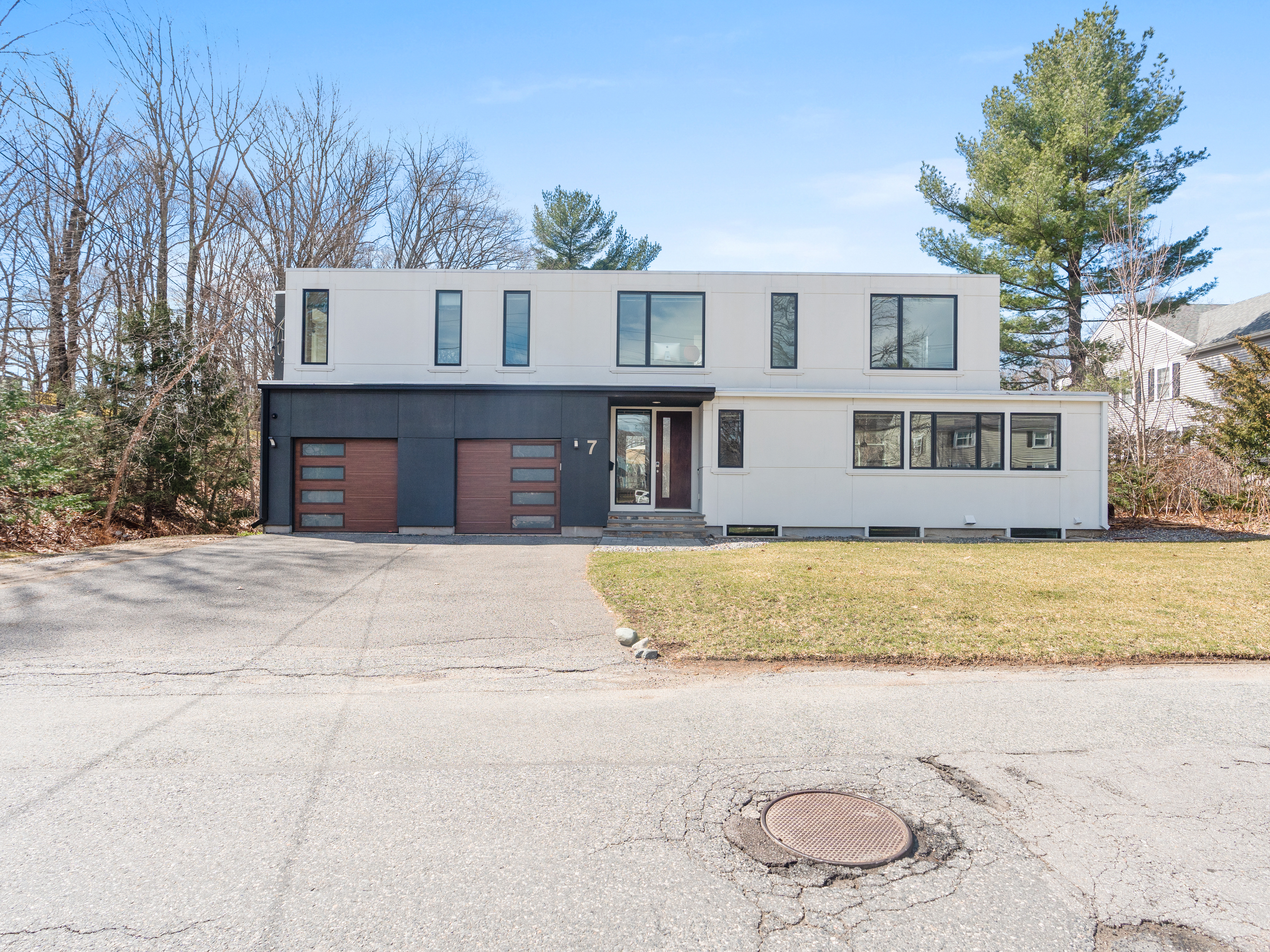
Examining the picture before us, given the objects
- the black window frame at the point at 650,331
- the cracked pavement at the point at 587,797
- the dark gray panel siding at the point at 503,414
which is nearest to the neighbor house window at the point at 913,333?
the black window frame at the point at 650,331

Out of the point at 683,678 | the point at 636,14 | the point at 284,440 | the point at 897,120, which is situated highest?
the point at 636,14

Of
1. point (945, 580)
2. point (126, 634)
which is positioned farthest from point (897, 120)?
point (126, 634)

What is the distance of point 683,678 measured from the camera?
5.46m

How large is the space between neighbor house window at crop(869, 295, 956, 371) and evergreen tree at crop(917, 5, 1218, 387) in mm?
8406

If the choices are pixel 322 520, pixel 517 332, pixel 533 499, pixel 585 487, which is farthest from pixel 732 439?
pixel 322 520

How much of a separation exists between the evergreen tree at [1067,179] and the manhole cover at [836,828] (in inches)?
914

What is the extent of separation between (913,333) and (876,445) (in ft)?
9.71

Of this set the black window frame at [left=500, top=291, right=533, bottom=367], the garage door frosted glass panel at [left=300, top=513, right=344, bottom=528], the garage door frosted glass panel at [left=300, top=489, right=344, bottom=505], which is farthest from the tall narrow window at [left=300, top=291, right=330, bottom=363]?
the garage door frosted glass panel at [left=300, top=513, right=344, bottom=528]

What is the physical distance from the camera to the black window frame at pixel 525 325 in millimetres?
15867

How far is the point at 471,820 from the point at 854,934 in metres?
1.66

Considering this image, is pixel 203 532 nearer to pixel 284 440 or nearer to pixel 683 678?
pixel 284 440

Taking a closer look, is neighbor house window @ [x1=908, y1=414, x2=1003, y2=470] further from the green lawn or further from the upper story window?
the upper story window

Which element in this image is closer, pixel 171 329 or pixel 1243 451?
pixel 171 329

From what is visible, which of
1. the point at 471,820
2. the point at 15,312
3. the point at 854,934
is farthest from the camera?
the point at 15,312
